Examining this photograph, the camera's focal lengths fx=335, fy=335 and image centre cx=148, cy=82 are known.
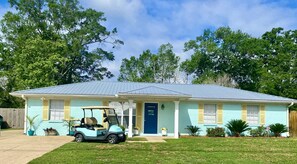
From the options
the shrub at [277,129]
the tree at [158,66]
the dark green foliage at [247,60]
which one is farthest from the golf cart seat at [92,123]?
the tree at [158,66]

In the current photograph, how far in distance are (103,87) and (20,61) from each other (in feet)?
41.9

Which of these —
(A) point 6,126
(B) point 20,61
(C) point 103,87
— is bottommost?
(A) point 6,126

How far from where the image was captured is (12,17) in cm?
3381

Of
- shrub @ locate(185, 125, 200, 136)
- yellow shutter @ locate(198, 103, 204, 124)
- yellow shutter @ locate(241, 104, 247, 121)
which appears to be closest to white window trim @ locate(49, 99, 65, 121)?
shrub @ locate(185, 125, 200, 136)

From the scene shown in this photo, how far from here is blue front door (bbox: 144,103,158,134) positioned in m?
20.8

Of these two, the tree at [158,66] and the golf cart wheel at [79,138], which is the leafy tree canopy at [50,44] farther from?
the golf cart wheel at [79,138]

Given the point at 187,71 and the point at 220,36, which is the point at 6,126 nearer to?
the point at 187,71

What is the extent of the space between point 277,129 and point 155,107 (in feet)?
26.2

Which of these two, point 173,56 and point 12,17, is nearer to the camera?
point 12,17

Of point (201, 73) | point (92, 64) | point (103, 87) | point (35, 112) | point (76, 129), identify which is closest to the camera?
point (76, 129)

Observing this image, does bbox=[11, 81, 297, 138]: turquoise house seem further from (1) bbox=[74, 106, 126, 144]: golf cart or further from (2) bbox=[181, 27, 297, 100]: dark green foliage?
(2) bbox=[181, 27, 297, 100]: dark green foliage

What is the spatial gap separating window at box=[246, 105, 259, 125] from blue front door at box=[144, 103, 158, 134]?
6.22 m

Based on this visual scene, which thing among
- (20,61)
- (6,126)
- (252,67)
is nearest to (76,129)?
(6,126)

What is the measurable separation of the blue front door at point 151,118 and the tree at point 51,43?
13.6 m
